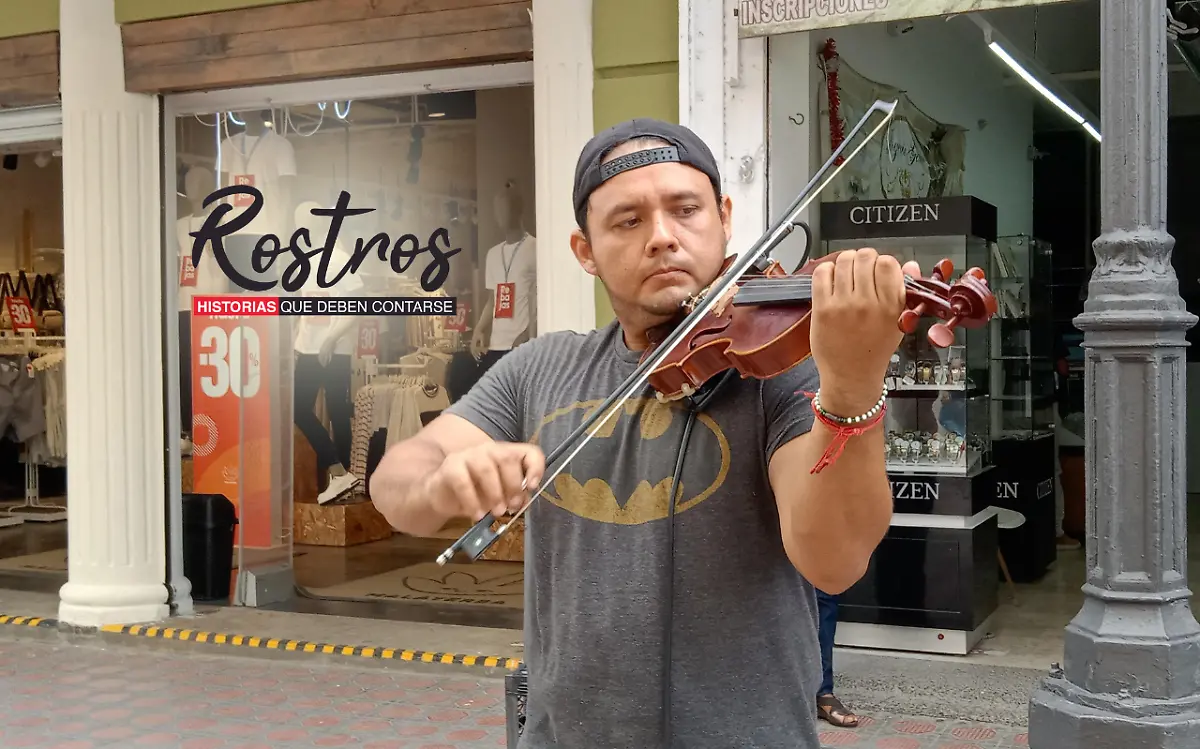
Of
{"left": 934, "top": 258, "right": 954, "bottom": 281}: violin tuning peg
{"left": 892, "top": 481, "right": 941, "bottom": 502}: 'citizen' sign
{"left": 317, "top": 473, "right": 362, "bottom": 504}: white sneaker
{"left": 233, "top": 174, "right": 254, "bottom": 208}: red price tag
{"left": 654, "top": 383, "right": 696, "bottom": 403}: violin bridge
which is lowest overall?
{"left": 317, "top": 473, "right": 362, "bottom": 504}: white sneaker

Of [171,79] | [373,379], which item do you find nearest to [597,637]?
[171,79]

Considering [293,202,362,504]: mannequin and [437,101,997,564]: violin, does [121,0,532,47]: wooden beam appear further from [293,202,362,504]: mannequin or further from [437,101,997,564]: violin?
[437,101,997,564]: violin

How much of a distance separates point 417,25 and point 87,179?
2.31 metres

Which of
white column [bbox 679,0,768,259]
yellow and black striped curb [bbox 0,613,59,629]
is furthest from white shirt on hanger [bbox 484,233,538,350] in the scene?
yellow and black striped curb [bbox 0,613,59,629]

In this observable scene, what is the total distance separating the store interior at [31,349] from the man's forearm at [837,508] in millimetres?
10547

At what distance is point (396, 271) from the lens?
315 inches

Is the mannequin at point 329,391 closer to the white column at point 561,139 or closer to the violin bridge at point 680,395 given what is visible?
the white column at point 561,139

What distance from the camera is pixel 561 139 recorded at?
6.09 meters

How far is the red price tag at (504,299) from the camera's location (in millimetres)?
8648

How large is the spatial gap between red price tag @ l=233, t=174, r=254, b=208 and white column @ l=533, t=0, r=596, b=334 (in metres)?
2.69

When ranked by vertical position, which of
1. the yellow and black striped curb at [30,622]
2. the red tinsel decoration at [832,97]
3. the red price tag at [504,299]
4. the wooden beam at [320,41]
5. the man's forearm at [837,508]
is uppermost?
the wooden beam at [320,41]

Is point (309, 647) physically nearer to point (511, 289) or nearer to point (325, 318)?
point (325, 318)

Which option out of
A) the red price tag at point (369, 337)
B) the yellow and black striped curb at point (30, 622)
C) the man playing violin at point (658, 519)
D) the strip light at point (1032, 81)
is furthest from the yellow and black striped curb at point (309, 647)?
the strip light at point (1032, 81)

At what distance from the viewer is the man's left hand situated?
140 cm
